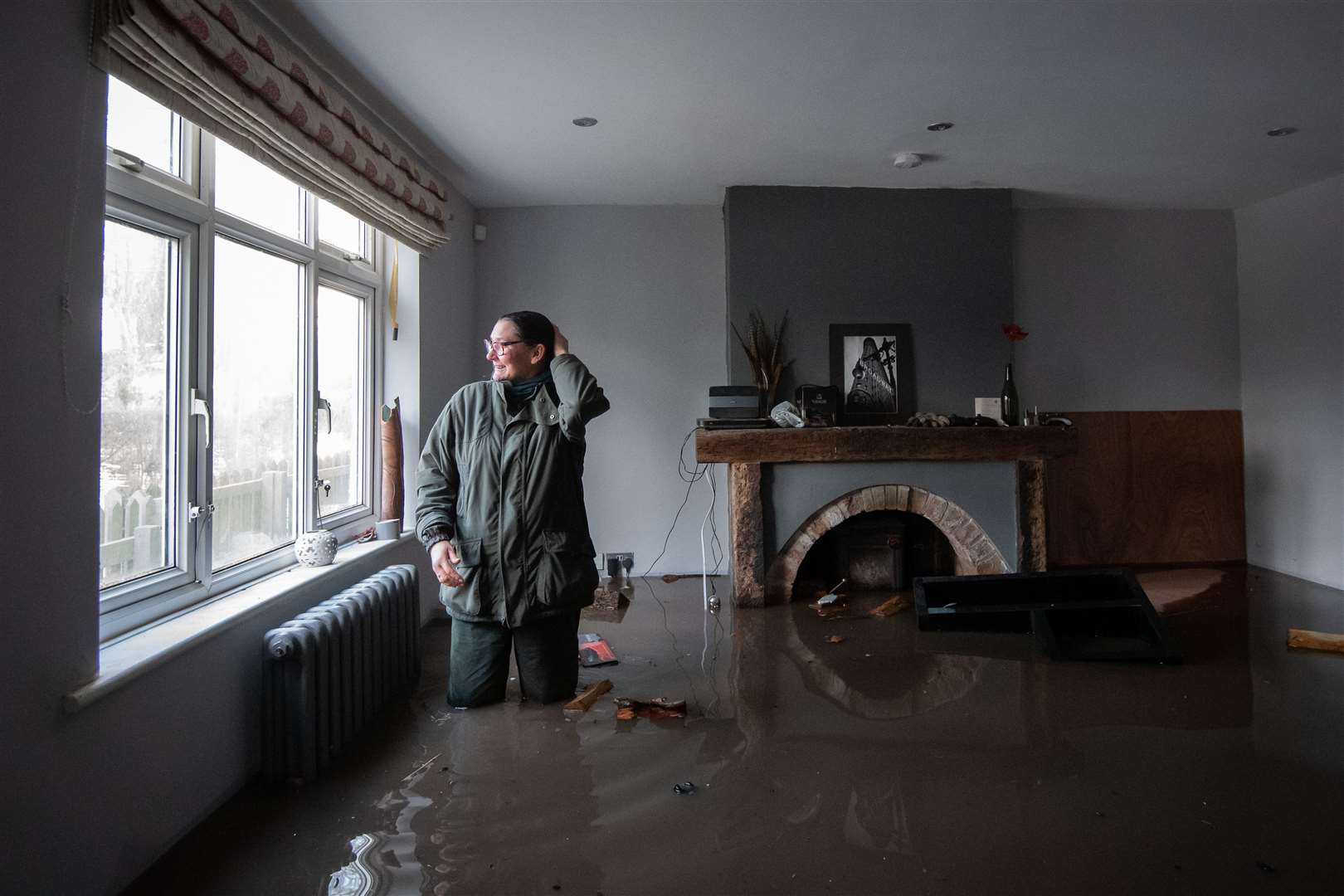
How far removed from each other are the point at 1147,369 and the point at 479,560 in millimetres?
4871

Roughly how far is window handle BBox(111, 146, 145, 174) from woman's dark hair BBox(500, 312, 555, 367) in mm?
1080

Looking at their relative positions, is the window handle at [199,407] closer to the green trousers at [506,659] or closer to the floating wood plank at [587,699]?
the green trousers at [506,659]

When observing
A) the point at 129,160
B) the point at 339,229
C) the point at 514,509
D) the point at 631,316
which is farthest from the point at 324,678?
the point at 631,316

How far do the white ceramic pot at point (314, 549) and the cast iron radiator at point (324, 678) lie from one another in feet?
0.52

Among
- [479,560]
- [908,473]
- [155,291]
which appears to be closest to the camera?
[155,291]

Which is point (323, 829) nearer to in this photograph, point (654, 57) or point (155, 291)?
point (155, 291)

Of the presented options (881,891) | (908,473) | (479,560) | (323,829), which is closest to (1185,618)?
(908,473)

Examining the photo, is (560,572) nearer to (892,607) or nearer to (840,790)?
(840,790)

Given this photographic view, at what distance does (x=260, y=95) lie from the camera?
7.61 ft

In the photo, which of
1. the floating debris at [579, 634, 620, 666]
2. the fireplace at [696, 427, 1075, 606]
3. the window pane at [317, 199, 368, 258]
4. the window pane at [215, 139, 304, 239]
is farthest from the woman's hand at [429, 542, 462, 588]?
the fireplace at [696, 427, 1075, 606]

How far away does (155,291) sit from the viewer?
2209mm

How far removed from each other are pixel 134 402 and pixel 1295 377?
615cm

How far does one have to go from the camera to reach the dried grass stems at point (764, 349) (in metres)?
4.78

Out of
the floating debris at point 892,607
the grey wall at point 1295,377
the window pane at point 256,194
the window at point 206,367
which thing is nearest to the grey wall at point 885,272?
the floating debris at point 892,607
